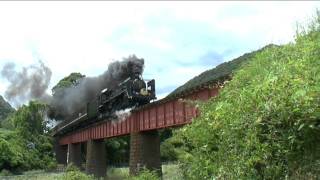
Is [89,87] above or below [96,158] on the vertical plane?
above

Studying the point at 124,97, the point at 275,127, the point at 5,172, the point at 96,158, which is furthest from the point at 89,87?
the point at 275,127

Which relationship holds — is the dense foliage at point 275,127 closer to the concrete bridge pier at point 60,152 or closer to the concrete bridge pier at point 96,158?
the concrete bridge pier at point 96,158

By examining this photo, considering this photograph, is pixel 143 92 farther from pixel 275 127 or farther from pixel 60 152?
pixel 60 152

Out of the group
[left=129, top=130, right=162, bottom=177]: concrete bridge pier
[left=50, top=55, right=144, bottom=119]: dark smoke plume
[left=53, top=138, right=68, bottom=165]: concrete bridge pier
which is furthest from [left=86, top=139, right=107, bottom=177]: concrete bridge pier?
[left=53, top=138, right=68, bottom=165]: concrete bridge pier

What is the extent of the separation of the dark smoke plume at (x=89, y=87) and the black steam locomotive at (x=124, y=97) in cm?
355

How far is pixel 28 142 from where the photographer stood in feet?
266

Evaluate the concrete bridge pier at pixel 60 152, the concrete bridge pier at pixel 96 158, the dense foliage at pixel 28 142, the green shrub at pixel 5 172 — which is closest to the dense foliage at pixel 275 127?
the concrete bridge pier at pixel 96 158

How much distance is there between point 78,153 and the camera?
77.8 metres

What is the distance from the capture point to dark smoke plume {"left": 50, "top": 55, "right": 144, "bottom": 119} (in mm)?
56997

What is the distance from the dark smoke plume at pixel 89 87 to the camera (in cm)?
5700

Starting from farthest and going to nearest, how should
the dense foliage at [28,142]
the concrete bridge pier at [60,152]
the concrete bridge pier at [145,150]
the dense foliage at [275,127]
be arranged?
the concrete bridge pier at [60,152]
the dense foliage at [28,142]
the concrete bridge pier at [145,150]
the dense foliage at [275,127]

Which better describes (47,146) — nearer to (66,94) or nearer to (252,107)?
(66,94)

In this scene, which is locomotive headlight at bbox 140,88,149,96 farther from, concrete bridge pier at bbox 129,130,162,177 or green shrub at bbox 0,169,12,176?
green shrub at bbox 0,169,12,176

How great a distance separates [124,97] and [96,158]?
17.8 metres
